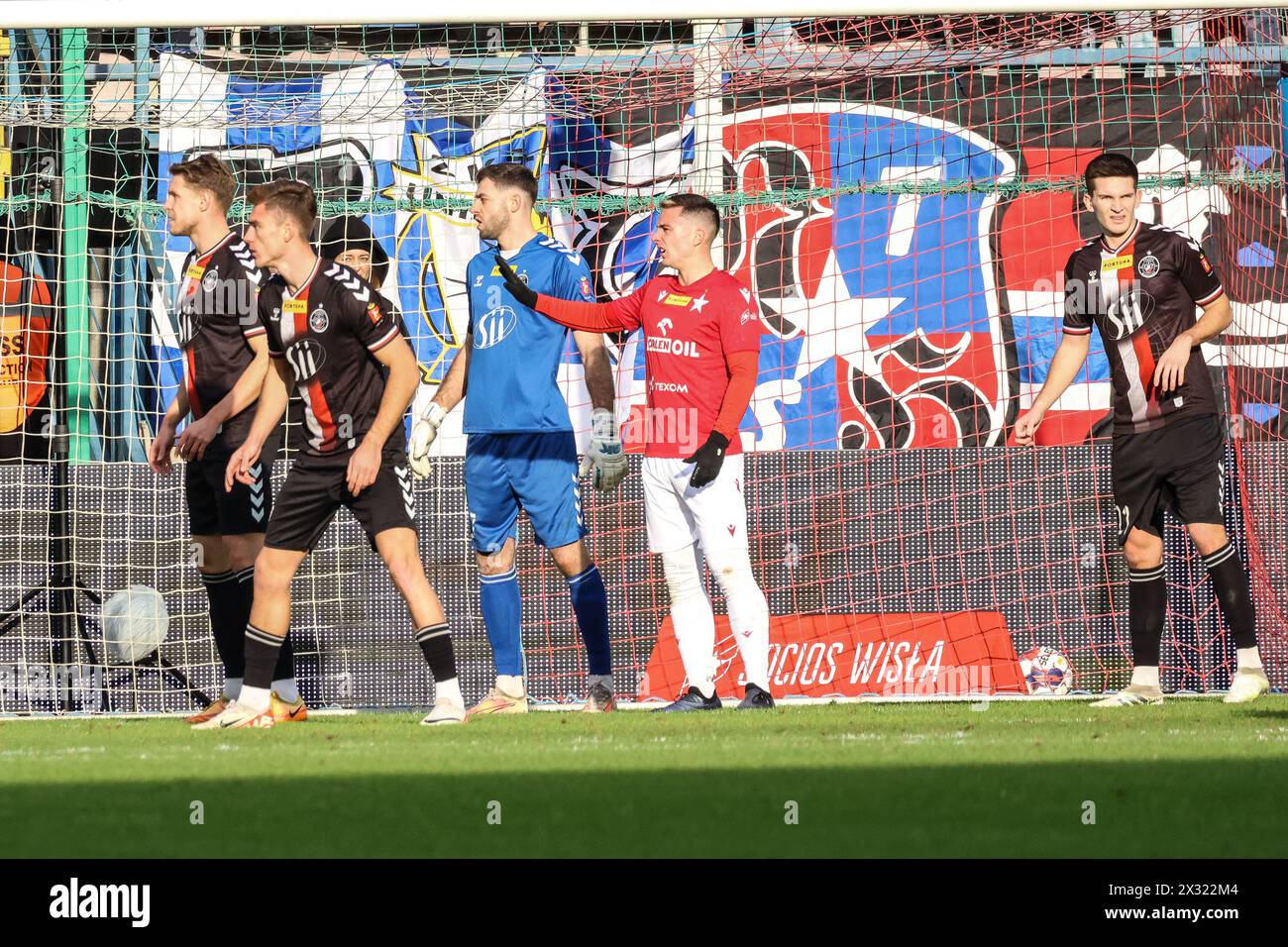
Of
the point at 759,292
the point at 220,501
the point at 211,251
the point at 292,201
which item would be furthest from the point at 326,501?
the point at 759,292

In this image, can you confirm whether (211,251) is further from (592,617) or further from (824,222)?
(824,222)

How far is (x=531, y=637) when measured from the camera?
9.51 meters

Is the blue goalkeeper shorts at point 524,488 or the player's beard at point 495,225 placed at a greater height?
the player's beard at point 495,225

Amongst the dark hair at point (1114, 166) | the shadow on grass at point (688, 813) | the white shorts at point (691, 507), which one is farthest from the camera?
the dark hair at point (1114, 166)

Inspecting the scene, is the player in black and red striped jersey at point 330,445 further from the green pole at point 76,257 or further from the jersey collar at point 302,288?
the green pole at point 76,257

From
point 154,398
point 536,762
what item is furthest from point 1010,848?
point 154,398

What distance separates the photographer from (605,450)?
7629 millimetres

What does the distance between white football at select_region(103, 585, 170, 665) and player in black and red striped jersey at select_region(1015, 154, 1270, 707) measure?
4.87 metres

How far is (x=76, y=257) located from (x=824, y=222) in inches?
186

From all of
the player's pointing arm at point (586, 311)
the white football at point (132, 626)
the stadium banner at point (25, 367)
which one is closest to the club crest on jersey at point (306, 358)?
the player's pointing arm at point (586, 311)

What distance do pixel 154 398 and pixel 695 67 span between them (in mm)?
3995

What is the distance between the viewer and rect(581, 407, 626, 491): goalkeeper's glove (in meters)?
7.62

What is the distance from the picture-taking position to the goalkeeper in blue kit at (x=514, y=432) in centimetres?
789
